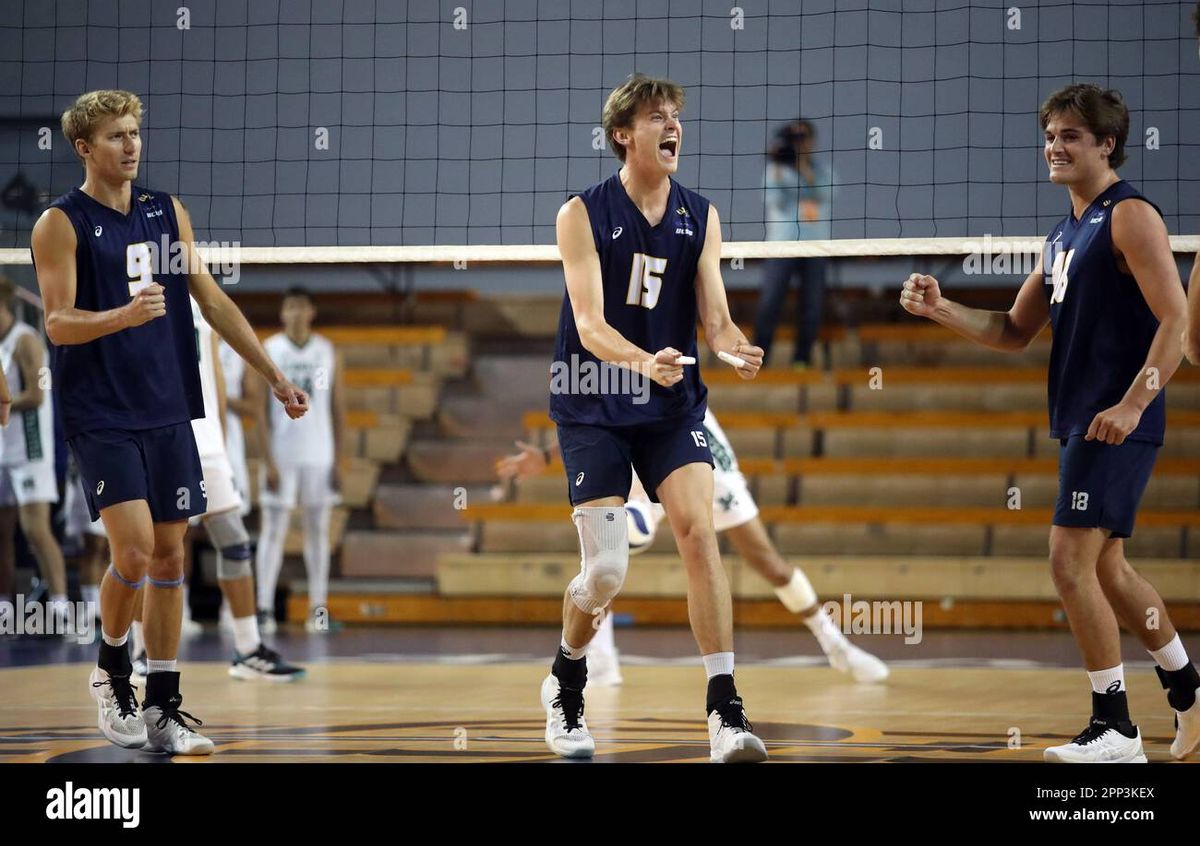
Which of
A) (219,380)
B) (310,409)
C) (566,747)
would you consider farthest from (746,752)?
(310,409)

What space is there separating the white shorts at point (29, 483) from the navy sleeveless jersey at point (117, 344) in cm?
486

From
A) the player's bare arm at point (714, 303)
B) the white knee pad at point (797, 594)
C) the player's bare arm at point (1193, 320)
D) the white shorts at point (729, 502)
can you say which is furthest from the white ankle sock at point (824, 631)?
the player's bare arm at point (1193, 320)

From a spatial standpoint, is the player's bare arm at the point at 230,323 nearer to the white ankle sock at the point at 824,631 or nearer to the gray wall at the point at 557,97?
the white ankle sock at the point at 824,631

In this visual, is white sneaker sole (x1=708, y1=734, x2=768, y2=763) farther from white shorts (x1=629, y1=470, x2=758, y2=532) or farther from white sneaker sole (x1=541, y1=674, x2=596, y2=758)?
white shorts (x1=629, y1=470, x2=758, y2=532)

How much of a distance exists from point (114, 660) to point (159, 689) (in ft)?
0.88

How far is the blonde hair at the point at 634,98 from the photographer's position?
4.68 metres

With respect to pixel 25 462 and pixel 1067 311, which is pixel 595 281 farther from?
pixel 25 462

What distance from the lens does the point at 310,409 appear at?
33.2ft

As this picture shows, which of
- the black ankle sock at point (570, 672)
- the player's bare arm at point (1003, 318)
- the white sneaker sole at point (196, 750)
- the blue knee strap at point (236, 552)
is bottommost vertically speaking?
the white sneaker sole at point (196, 750)

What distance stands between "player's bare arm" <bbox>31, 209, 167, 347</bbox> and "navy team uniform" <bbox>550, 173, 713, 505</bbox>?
53.2 inches
